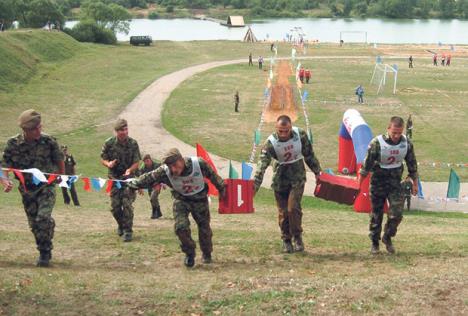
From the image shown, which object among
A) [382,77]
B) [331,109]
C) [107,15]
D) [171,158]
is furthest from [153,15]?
[171,158]

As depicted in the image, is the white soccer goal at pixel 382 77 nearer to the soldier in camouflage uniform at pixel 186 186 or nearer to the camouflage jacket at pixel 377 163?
the camouflage jacket at pixel 377 163

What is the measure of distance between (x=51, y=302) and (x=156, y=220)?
697 cm

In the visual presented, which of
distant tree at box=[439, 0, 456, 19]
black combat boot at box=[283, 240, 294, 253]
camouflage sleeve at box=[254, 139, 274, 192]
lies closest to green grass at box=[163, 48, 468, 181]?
black combat boot at box=[283, 240, 294, 253]

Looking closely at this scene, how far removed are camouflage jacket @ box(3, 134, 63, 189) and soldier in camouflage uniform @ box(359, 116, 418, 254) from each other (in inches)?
178

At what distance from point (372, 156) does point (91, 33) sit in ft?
226

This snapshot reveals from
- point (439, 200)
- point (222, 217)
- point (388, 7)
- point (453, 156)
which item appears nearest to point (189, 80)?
point (453, 156)

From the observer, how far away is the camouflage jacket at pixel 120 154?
935 cm

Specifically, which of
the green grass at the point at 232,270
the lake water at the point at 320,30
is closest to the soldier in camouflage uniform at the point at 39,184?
the green grass at the point at 232,270

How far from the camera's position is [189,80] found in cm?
4894

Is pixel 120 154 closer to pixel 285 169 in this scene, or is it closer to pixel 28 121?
pixel 28 121

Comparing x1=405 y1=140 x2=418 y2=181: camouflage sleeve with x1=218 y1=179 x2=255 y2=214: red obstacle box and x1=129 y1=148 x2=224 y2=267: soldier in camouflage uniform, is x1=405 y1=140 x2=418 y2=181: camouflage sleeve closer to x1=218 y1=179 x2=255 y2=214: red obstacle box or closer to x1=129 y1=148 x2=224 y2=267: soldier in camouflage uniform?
x1=218 y1=179 x2=255 y2=214: red obstacle box

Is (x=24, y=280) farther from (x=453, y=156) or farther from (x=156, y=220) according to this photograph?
(x=453, y=156)

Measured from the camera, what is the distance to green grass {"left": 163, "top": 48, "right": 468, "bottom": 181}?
27.0m

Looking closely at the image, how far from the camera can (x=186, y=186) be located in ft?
Result: 25.2
